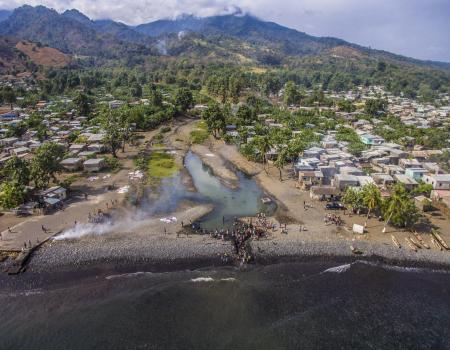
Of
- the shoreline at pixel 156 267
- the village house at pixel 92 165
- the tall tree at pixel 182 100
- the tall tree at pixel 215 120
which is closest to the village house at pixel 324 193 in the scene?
the shoreline at pixel 156 267

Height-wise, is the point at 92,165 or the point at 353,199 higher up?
the point at 353,199

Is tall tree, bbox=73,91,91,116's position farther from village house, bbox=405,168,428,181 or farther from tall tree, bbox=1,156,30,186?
village house, bbox=405,168,428,181

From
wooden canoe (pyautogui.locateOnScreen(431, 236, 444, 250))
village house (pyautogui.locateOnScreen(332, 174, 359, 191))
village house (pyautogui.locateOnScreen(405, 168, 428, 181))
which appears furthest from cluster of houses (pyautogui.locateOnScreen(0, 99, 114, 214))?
village house (pyautogui.locateOnScreen(405, 168, 428, 181))

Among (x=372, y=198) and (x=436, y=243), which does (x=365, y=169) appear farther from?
A: (x=436, y=243)

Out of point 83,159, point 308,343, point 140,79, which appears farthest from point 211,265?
point 140,79

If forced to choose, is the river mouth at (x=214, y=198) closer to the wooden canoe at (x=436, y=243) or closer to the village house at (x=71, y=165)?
the village house at (x=71, y=165)

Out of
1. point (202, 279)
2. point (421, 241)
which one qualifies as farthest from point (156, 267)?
point (421, 241)
